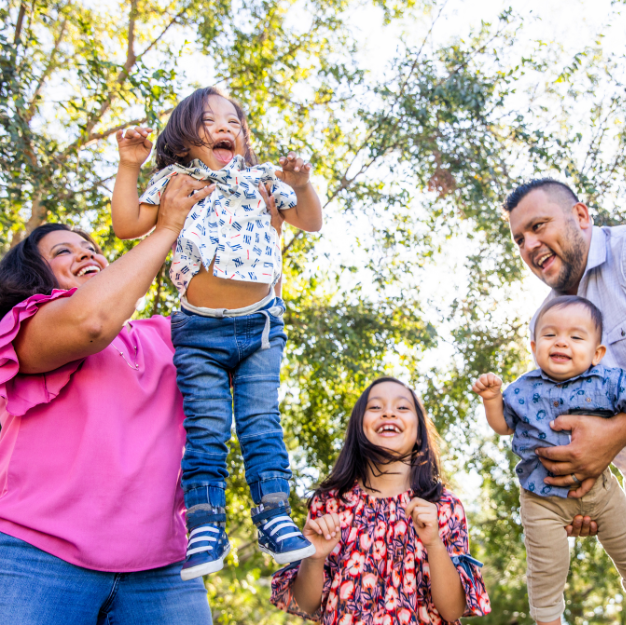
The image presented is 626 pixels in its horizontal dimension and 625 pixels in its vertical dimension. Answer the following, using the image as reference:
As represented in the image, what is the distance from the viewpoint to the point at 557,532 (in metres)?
2.29

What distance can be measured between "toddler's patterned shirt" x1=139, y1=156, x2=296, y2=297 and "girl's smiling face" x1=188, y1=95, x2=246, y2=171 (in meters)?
0.06

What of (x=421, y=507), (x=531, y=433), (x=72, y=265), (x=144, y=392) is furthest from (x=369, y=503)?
(x=72, y=265)

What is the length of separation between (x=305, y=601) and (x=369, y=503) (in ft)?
1.48

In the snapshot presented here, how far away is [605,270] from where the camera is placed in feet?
8.76

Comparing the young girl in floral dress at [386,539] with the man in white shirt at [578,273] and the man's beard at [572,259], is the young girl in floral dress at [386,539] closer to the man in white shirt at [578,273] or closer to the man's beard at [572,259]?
the man in white shirt at [578,273]

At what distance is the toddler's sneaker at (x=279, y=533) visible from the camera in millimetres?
1662

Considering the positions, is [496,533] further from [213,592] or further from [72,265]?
[72,265]

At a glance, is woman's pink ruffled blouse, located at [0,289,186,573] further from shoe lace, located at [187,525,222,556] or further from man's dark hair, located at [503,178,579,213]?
man's dark hair, located at [503,178,579,213]

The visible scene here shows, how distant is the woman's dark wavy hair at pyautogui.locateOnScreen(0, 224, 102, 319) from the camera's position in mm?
1936

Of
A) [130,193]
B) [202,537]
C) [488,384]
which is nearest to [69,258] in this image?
[130,193]

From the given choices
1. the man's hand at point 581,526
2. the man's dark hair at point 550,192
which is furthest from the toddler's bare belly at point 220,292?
the man's dark hair at point 550,192

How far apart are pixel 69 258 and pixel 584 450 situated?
205 centimetres

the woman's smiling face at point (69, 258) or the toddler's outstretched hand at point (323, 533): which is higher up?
the woman's smiling face at point (69, 258)

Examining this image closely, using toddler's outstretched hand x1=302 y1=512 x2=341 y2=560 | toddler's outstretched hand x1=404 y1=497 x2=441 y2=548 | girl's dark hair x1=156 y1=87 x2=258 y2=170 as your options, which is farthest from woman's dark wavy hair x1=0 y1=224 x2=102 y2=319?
toddler's outstretched hand x1=404 y1=497 x2=441 y2=548
